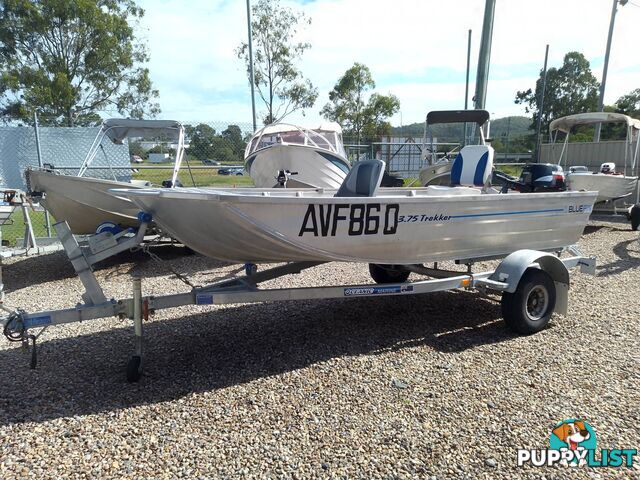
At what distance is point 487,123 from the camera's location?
21.7 feet

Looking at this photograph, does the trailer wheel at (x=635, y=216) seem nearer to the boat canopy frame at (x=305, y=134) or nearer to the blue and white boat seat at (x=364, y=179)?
the boat canopy frame at (x=305, y=134)

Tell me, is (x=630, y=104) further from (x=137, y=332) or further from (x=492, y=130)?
(x=137, y=332)

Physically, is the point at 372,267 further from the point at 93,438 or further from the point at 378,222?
the point at 93,438

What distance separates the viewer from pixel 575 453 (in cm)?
273

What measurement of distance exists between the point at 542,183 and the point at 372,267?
2813 millimetres

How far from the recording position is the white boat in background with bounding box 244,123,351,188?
9.53 m

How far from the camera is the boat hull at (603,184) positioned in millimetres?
10922

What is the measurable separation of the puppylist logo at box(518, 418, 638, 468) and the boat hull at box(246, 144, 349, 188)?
7.45 metres

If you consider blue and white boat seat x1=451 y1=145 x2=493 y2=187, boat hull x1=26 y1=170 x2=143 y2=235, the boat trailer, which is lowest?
the boat trailer

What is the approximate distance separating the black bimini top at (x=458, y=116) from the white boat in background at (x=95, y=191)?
3.78 meters

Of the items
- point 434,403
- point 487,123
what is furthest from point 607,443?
point 487,123

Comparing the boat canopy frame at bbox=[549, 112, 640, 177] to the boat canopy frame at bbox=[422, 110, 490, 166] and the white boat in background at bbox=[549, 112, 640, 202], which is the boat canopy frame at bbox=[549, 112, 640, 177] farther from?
the boat canopy frame at bbox=[422, 110, 490, 166]

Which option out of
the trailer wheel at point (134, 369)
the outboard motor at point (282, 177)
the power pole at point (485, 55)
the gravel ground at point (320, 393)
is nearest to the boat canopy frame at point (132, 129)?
the outboard motor at point (282, 177)

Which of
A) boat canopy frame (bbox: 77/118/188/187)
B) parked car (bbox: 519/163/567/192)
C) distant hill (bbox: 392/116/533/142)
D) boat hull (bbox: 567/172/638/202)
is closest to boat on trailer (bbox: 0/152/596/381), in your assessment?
parked car (bbox: 519/163/567/192)
